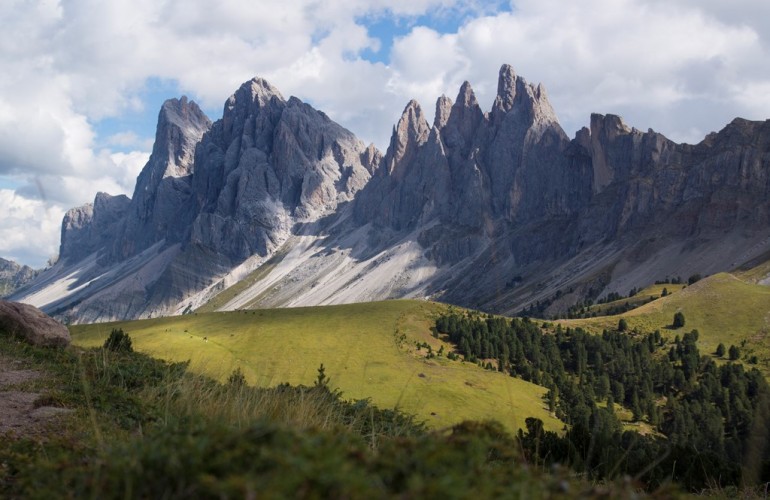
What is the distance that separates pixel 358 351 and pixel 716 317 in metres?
74.5

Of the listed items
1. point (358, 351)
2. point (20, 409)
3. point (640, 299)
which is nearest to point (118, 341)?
point (20, 409)

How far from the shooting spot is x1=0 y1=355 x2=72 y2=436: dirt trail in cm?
824

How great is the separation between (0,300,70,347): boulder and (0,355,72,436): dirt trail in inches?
319

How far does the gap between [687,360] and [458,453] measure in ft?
314

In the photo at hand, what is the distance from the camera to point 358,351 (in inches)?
2404

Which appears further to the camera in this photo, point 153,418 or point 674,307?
point 674,307

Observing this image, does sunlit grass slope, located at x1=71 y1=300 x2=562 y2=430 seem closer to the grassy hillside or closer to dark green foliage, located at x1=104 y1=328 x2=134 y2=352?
dark green foliage, located at x1=104 y1=328 x2=134 y2=352

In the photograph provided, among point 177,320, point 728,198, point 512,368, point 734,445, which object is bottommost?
point 734,445

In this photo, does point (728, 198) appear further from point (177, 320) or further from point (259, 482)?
point (259, 482)

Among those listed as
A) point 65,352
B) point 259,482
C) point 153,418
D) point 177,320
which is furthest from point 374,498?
point 177,320

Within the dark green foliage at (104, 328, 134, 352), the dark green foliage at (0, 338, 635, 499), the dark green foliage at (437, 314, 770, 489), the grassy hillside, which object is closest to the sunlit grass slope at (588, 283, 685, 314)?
the grassy hillside

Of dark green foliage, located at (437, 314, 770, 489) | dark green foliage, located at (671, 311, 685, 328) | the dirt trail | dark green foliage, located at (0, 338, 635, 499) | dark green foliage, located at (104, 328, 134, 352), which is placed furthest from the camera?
dark green foliage, located at (671, 311, 685, 328)

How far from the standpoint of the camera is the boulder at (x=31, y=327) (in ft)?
70.2

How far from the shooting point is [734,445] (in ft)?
180
